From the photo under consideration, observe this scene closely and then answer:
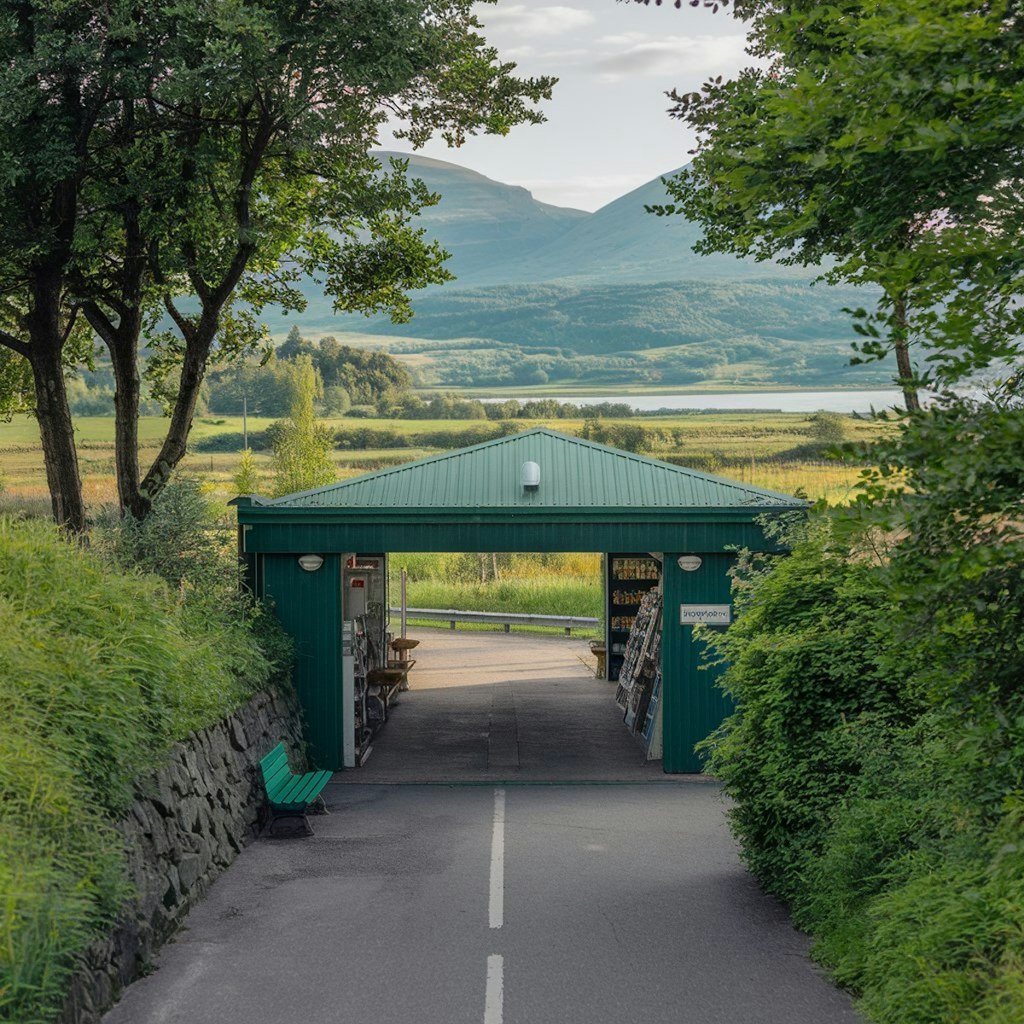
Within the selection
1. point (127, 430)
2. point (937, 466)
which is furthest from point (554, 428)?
point (937, 466)

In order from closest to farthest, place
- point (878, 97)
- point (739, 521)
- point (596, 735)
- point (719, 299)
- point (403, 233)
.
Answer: point (878, 97) < point (739, 521) < point (596, 735) < point (403, 233) < point (719, 299)

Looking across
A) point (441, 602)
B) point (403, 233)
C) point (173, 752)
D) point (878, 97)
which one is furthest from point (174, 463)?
point (441, 602)

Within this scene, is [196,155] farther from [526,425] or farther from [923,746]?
[526,425]

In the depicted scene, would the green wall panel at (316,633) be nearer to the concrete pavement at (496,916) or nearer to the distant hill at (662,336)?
the concrete pavement at (496,916)

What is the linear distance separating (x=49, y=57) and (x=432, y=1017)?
1371 cm

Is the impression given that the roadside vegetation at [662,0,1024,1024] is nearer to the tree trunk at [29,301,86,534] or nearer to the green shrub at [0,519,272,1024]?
the green shrub at [0,519,272,1024]

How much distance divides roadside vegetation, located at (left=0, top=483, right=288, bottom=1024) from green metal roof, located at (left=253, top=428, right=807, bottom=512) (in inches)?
145

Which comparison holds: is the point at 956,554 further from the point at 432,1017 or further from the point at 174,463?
the point at 174,463

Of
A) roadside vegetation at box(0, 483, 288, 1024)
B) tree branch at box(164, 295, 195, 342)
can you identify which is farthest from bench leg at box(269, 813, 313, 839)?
tree branch at box(164, 295, 195, 342)

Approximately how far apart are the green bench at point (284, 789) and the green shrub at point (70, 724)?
2.95ft

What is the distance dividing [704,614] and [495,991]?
10.4 metres

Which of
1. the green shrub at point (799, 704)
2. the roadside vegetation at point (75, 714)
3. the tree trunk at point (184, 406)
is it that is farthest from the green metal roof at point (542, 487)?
the green shrub at point (799, 704)

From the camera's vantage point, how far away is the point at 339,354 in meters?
107

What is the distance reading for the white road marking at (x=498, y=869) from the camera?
11070 mm
